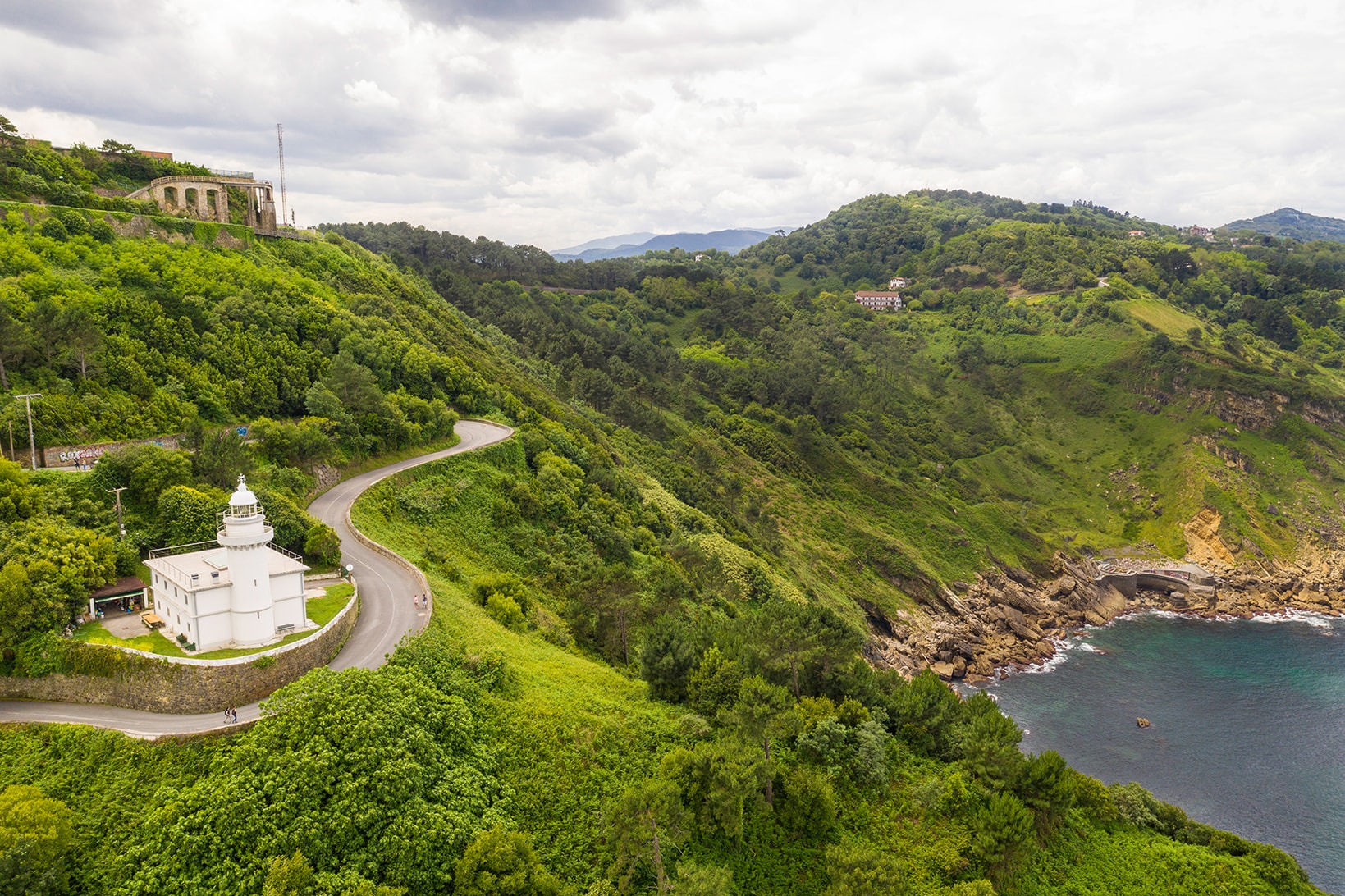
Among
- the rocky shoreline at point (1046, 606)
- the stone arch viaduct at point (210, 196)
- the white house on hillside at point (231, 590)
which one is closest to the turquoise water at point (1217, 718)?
the rocky shoreline at point (1046, 606)

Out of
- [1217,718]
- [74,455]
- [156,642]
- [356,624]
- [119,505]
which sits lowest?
[1217,718]

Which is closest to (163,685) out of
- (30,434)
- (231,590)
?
(231,590)

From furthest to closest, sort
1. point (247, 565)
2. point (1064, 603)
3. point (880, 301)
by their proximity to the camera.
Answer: point (880, 301), point (1064, 603), point (247, 565)

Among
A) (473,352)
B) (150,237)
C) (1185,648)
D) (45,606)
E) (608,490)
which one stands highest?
(150,237)

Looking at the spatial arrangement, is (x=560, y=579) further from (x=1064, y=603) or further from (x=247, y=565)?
(x=1064, y=603)

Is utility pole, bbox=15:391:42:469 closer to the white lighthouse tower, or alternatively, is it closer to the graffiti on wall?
the graffiti on wall

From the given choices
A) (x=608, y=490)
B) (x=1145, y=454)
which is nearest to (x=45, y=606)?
(x=608, y=490)

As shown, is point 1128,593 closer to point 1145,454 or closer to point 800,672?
point 1145,454
